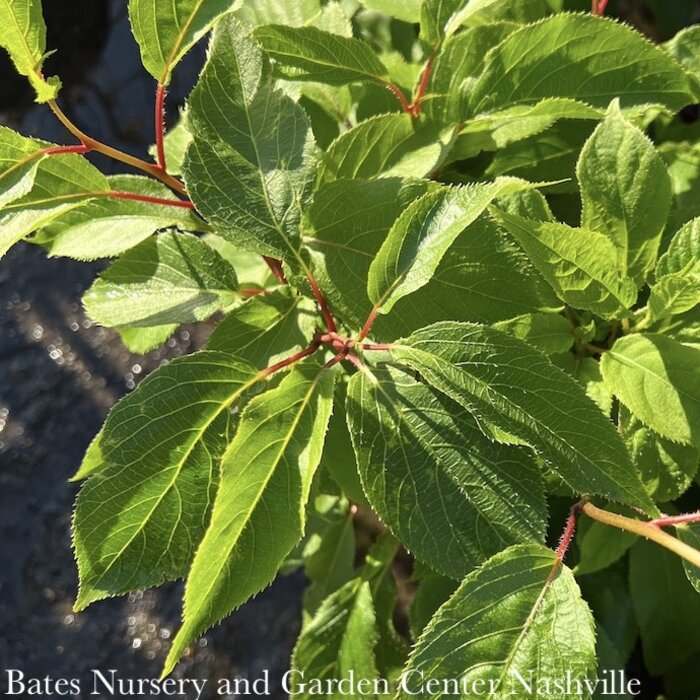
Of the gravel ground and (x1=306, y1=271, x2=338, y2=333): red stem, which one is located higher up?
(x1=306, y1=271, x2=338, y2=333): red stem

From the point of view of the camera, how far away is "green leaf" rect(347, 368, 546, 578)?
0.62 meters

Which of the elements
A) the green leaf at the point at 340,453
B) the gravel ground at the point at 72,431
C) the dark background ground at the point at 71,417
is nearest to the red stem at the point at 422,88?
the green leaf at the point at 340,453

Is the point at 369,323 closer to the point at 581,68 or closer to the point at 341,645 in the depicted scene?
the point at 581,68

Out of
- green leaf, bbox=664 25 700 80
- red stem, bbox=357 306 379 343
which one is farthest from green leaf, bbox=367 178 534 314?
green leaf, bbox=664 25 700 80

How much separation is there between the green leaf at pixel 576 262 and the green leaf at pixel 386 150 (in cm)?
17

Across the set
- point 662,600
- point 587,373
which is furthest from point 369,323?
point 662,600

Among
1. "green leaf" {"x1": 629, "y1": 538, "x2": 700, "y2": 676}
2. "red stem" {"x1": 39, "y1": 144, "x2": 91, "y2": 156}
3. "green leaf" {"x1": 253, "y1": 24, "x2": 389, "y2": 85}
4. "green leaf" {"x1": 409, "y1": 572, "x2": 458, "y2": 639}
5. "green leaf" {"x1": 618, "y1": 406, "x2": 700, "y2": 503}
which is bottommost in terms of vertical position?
"green leaf" {"x1": 629, "y1": 538, "x2": 700, "y2": 676}

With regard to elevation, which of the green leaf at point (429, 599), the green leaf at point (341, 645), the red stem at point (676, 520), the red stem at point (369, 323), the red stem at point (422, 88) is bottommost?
the green leaf at point (429, 599)

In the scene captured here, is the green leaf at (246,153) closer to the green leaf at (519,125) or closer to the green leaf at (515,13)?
the green leaf at (519,125)

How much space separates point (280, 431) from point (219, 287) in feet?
0.66

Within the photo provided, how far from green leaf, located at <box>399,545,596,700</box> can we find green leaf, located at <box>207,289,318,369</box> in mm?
273

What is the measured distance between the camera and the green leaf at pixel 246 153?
61 cm

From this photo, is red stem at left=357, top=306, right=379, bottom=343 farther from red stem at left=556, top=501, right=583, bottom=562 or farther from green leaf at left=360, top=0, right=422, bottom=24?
green leaf at left=360, top=0, right=422, bottom=24

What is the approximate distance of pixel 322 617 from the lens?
960 millimetres
